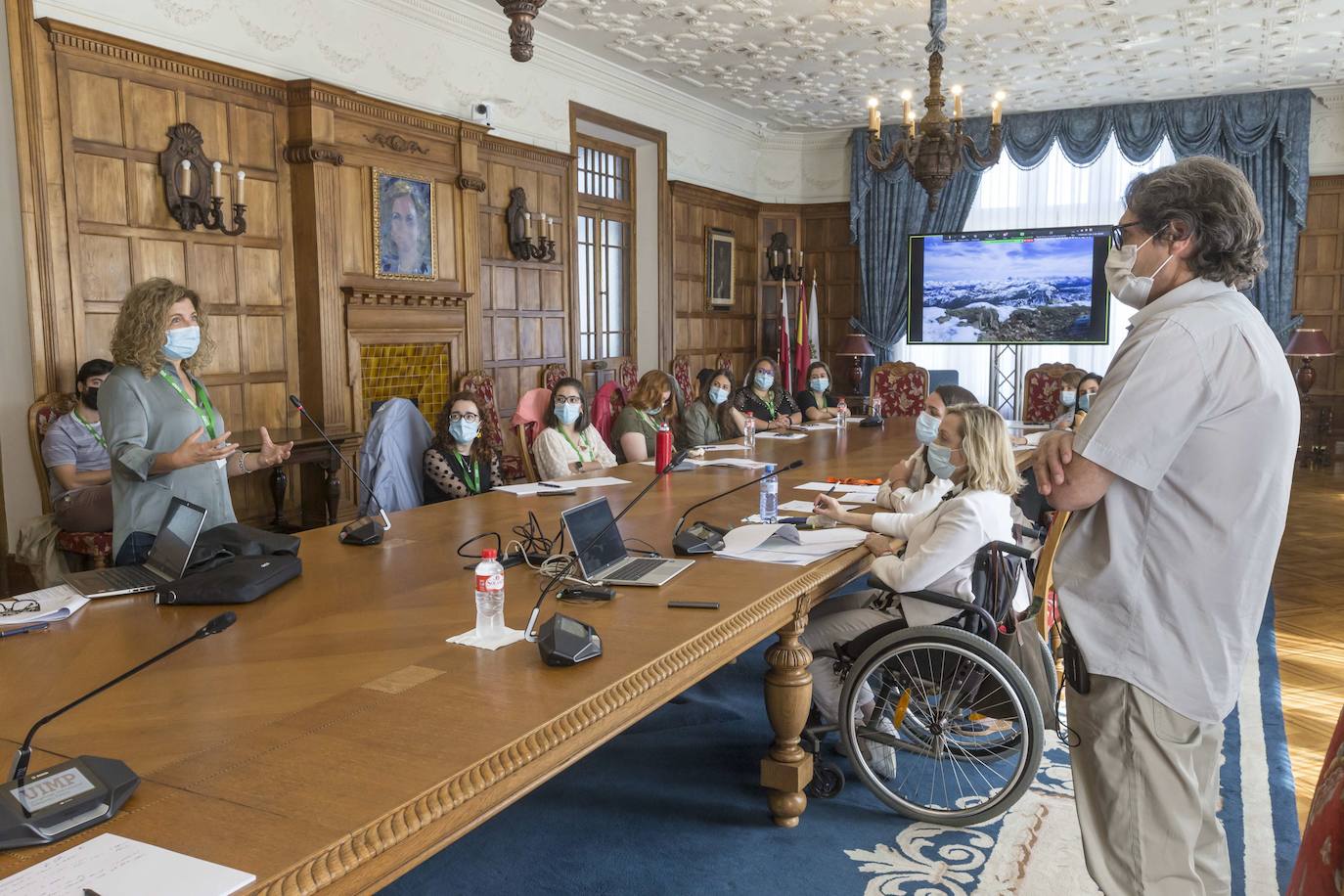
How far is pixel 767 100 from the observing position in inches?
375

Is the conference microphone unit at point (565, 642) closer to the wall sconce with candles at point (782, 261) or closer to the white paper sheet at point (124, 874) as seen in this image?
the white paper sheet at point (124, 874)

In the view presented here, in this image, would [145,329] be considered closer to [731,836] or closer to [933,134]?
[731,836]

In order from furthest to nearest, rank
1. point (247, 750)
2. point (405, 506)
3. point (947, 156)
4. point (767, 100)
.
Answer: point (767, 100)
point (947, 156)
point (405, 506)
point (247, 750)

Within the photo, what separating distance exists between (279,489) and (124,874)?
4.45 meters

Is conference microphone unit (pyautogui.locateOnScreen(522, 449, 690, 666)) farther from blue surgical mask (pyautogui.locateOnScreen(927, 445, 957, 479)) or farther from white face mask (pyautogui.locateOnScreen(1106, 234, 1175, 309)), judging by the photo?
blue surgical mask (pyautogui.locateOnScreen(927, 445, 957, 479))

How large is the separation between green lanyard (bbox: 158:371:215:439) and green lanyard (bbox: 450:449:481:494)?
1.43 meters

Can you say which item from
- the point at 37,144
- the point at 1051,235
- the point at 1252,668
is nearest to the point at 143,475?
the point at 37,144

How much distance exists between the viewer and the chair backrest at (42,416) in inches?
172

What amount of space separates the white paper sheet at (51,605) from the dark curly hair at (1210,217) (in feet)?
7.46

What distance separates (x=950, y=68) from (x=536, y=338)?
13.2ft

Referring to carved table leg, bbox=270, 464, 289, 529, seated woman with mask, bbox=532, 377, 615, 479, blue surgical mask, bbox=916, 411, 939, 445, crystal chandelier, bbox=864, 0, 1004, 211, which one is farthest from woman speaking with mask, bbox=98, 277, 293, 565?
crystal chandelier, bbox=864, 0, 1004, 211

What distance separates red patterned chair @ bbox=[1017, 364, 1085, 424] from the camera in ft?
28.6

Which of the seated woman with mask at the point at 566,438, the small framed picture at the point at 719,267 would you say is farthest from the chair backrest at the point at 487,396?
the small framed picture at the point at 719,267

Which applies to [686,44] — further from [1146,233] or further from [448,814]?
[448,814]
